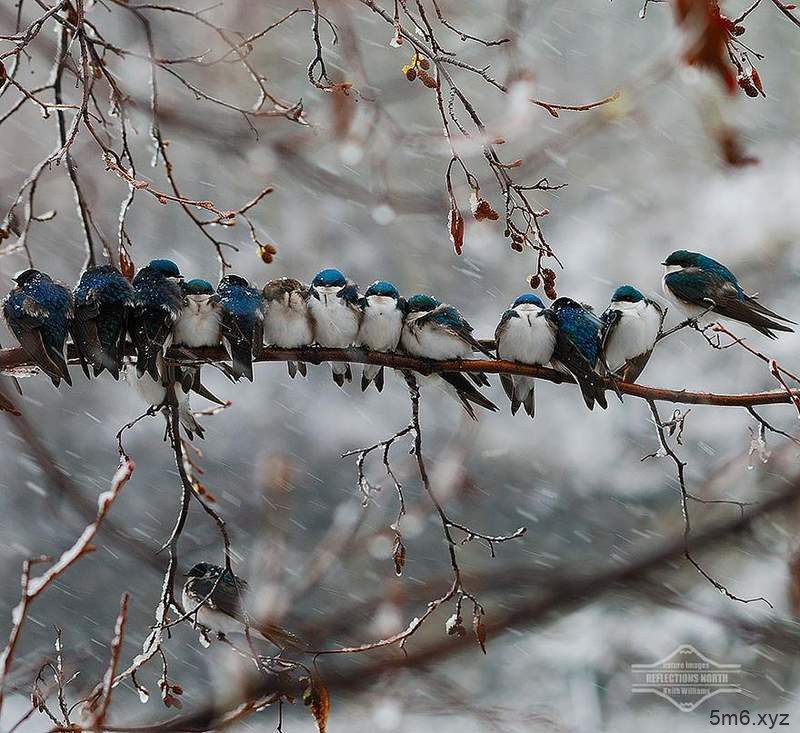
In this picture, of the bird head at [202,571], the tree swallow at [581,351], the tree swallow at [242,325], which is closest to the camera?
the tree swallow at [242,325]

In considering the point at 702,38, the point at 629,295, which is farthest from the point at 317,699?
the point at 702,38

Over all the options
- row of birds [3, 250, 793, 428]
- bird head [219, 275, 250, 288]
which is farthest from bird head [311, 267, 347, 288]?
bird head [219, 275, 250, 288]

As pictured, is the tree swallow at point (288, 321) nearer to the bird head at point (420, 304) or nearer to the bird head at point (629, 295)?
the bird head at point (420, 304)

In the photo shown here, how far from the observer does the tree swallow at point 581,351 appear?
1911 millimetres

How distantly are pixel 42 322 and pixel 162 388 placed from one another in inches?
15.6

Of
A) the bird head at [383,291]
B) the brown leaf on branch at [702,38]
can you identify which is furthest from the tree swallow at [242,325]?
the brown leaf on branch at [702,38]

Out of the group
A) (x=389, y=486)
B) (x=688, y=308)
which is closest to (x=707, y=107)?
(x=688, y=308)

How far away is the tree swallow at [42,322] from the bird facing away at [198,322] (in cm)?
22

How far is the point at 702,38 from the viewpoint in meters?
0.72

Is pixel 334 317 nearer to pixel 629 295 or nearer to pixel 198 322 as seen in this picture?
pixel 198 322

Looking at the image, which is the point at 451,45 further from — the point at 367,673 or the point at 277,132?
the point at 367,673

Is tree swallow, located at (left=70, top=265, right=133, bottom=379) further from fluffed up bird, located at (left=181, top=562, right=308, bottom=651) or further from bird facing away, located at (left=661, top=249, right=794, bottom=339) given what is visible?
bird facing away, located at (left=661, top=249, right=794, bottom=339)

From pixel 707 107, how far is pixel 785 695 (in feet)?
15.5

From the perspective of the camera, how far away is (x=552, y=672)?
17.8 ft
